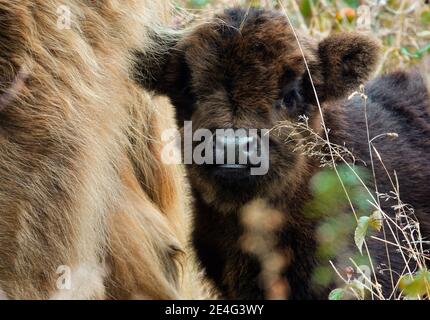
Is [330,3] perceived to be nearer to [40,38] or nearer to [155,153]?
[155,153]

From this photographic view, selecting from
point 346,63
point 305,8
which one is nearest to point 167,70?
point 346,63

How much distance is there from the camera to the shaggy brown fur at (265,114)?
4.19m

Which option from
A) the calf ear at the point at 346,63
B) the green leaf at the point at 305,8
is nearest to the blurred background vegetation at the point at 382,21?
the green leaf at the point at 305,8

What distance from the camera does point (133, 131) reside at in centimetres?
473

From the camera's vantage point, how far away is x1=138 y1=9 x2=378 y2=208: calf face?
4156mm

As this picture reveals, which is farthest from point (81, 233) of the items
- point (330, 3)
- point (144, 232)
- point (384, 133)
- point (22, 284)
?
point (330, 3)

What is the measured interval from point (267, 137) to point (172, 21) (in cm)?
95

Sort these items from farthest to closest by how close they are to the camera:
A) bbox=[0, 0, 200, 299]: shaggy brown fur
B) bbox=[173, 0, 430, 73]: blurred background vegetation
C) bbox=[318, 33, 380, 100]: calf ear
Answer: bbox=[173, 0, 430, 73]: blurred background vegetation → bbox=[318, 33, 380, 100]: calf ear → bbox=[0, 0, 200, 299]: shaggy brown fur

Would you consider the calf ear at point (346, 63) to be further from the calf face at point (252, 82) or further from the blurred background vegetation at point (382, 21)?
the blurred background vegetation at point (382, 21)

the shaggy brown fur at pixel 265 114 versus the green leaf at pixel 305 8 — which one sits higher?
the green leaf at pixel 305 8

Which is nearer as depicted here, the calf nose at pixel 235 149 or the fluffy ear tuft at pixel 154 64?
the calf nose at pixel 235 149

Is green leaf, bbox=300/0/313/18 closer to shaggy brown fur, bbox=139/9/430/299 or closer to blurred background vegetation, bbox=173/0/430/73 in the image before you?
blurred background vegetation, bbox=173/0/430/73

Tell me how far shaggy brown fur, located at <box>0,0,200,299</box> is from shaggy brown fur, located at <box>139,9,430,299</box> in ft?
0.92

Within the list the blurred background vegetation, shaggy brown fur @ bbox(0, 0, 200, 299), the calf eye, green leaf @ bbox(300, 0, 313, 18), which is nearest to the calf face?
the calf eye
